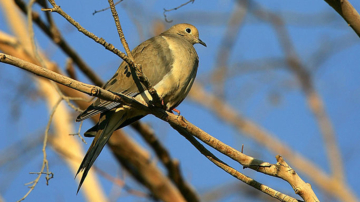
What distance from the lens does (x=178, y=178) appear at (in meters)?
4.95

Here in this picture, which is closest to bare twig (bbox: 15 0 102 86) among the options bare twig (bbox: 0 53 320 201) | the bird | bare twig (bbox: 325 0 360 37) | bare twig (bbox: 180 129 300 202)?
the bird

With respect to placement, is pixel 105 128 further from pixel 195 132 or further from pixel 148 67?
pixel 195 132

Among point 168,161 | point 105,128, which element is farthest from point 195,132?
point 168,161

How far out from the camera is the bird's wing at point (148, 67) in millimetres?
3705

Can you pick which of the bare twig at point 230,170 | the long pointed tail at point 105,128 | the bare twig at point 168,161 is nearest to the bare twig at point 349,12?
the bare twig at point 230,170

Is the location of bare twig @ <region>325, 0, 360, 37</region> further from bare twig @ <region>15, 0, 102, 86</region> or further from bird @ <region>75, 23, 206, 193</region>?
bare twig @ <region>15, 0, 102, 86</region>

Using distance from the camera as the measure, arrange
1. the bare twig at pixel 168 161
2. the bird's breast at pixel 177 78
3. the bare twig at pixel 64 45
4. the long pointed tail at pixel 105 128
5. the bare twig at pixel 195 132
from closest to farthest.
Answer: the bare twig at pixel 195 132, the long pointed tail at pixel 105 128, the bird's breast at pixel 177 78, the bare twig at pixel 168 161, the bare twig at pixel 64 45

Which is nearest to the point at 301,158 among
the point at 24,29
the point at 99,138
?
the point at 99,138

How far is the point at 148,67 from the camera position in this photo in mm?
3857

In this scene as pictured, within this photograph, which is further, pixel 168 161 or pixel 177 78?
pixel 168 161

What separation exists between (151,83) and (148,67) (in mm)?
240

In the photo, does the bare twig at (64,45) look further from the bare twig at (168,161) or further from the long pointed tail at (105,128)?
the long pointed tail at (105,128)

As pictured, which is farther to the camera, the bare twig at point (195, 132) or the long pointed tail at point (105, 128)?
the long pointed tail at point (105, 128)

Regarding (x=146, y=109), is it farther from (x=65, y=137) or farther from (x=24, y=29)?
(x=24, y=29)
